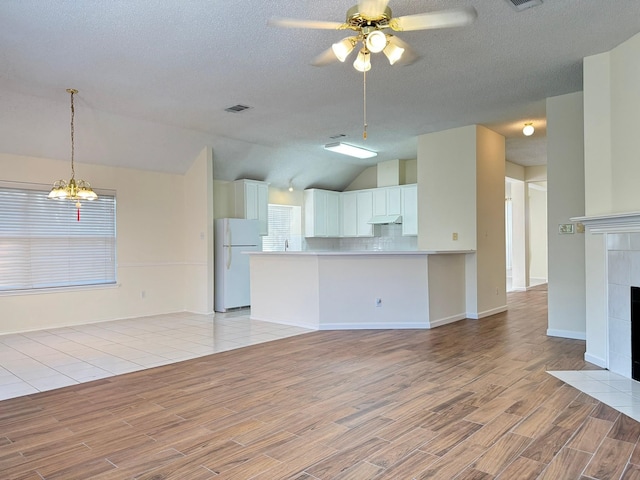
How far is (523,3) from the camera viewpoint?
312cm

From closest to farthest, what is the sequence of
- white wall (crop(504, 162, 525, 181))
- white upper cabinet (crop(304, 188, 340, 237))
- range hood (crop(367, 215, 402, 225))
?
range hood (crop(367, 215, 402, 225)), white wall (crop(504, 162, 525, 181)), white upper cabinet (crop(304, 188, 340, 237))

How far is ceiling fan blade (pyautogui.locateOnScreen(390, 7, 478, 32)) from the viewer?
8.79ft

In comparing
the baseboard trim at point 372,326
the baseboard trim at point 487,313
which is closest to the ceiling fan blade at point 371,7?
the baseboard trim at point 372,326

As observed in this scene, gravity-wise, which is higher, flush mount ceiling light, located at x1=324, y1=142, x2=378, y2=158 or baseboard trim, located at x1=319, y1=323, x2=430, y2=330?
flush mount ceiling light, located at x1=324, y1=142, x2=378, y2=158

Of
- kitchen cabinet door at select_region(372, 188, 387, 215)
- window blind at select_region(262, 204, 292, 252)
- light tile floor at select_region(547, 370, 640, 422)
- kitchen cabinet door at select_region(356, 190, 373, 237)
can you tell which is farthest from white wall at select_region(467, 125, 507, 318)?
window blind at select_region(262, 204, 292, 252)

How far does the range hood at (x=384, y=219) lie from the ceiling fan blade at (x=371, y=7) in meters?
6.06

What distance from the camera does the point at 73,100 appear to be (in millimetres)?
5109

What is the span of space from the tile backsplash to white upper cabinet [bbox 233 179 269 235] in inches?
64.1

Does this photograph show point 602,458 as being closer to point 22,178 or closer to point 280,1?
point 280,1

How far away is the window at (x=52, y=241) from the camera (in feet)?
19.1

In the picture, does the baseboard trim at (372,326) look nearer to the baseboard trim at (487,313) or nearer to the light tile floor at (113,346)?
the light tile floor at (113,346)

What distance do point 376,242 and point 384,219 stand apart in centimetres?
85

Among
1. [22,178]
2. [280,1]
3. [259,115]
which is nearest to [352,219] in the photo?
[259,115]

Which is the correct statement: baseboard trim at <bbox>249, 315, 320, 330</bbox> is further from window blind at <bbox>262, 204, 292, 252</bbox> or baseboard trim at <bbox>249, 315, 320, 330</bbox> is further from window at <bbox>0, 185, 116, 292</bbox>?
window blind at <bbox>262, 204, 292, 252</bbox>
